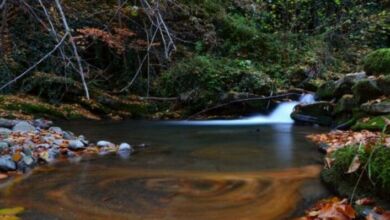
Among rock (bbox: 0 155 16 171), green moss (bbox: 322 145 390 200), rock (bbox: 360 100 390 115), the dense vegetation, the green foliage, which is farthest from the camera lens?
the green foliage

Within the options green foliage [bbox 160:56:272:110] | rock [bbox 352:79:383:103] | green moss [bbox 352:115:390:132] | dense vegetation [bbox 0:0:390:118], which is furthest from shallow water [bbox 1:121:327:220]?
green foliage [bbox 160:56:272:110]

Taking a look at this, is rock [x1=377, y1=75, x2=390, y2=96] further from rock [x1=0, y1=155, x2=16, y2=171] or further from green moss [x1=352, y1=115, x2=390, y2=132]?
rock [x1=0, y1=155, x2=16, y2=171]

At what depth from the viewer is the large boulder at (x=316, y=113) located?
27.4ft

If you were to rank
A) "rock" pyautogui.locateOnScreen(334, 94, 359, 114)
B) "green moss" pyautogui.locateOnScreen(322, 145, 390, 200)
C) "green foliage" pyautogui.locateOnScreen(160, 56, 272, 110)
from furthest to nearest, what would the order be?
"green foliage" pyautogui.locateOnScreen(160, 56, 272, 110) → "rock" pyautogui.locateOnScreen(334, 94, 359, 114) → "green moss" pyautogui.locateOnScreen(322, 145, 390, 200)

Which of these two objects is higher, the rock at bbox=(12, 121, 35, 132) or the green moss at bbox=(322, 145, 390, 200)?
the green moss at bbox=(322, 145, 390, 200)

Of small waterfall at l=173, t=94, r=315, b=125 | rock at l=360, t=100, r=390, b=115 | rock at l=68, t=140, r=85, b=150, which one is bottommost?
small waterfall at l=173, t=94, r=315, b=125

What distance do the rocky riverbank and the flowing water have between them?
0.22m

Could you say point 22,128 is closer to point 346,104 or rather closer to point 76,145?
point 76,145

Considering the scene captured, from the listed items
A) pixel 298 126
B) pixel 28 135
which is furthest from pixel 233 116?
pixel 28 135

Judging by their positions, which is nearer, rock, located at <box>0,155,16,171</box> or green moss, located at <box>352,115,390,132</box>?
rock, located at <box>0,155,16,171</box>

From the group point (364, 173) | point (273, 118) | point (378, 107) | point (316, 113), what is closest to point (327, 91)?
point (316, 113)

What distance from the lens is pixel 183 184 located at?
3.56 meters

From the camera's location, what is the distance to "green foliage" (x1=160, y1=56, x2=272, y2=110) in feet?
34.5

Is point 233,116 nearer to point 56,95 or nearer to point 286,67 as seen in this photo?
point 286,67
